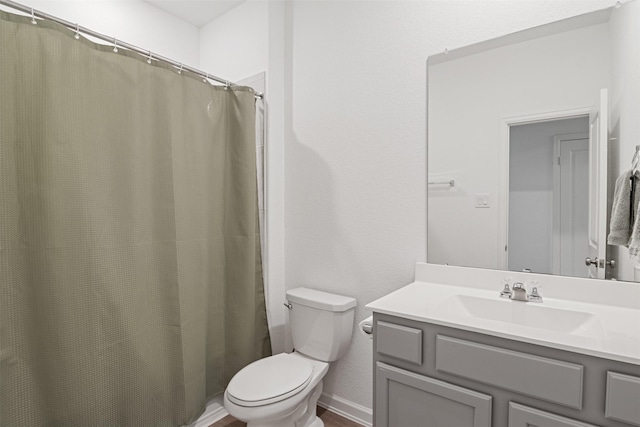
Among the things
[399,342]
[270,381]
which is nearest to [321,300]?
[270,381]

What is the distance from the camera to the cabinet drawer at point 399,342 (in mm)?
1195

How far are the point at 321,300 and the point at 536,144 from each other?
4.24ft

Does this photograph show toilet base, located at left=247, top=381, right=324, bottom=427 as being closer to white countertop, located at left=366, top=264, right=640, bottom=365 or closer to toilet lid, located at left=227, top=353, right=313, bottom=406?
toilet lid, located at left=227, top=353, right=313, bottom=406

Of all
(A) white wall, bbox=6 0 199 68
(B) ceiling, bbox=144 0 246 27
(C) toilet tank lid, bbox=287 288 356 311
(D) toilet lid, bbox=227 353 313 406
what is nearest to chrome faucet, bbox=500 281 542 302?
(C) toilet tank lid, bbox=287 288 356 311

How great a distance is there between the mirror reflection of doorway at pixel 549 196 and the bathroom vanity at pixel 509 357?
9cm

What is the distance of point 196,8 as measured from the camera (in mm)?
2482

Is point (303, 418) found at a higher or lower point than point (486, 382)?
lower

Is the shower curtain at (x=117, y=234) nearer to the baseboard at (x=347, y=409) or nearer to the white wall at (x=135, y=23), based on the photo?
the baseboard at (x=347, y=409)

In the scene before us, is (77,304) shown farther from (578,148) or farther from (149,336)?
(578,148)

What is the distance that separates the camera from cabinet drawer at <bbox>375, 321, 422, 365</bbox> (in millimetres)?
1195

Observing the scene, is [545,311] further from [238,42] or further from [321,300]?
[238,42]

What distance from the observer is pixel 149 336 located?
65.7 inches

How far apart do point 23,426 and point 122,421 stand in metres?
0.38

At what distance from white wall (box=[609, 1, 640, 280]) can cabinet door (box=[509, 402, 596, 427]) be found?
65 cm
